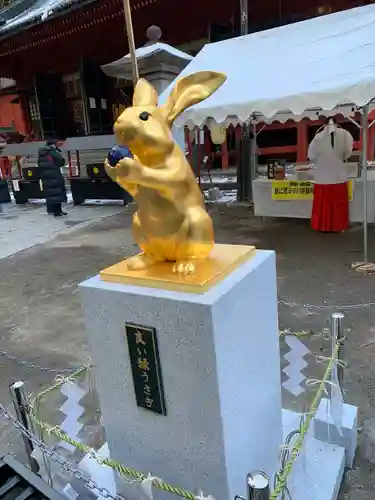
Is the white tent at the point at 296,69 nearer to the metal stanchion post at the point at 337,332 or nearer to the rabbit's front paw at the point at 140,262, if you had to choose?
the metal stanchion post at the point at 337,332

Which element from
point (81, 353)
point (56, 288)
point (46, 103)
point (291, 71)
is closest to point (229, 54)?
point (291, 71)

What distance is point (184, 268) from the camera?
137 cm

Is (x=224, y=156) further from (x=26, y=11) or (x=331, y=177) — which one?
(x=331, y=177)

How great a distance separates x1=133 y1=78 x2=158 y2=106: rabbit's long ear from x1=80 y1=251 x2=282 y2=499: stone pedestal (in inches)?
24.4

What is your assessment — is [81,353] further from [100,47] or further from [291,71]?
[100,47]

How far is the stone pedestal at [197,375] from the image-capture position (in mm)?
1278

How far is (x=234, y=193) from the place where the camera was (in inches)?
386

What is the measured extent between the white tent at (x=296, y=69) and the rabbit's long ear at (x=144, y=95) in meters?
2.65

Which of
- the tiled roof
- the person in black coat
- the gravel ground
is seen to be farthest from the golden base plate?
the tiled roof

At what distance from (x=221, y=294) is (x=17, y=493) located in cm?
128

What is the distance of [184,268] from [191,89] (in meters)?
0.60

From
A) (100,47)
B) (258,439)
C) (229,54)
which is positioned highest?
(100,47)

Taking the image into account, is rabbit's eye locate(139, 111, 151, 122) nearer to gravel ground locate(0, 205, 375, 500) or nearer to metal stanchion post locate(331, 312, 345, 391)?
metal stanchion post locate(331, 312, 345, 391)

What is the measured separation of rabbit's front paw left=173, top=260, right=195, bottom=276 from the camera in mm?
1364
